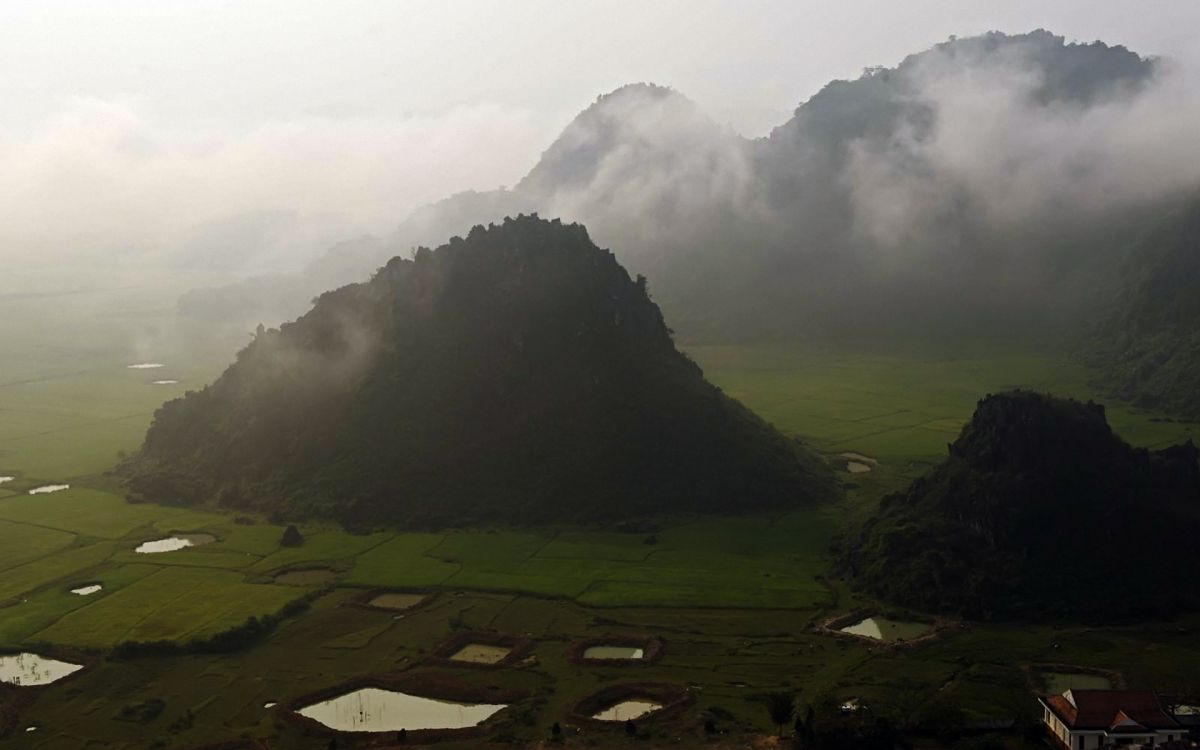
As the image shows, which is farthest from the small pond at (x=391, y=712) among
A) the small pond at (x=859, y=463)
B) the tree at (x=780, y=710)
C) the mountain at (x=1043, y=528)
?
the small pond at (x=859, y=463)

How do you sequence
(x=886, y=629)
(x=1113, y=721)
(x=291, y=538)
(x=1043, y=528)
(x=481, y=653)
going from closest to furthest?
(x=1113, y=721) → (x=481, y=653) → (x=886, y=629) → (x=1043, y=528) → (x=291, y=538)

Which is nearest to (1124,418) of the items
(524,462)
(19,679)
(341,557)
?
(524,462)

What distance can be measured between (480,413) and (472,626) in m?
40.6

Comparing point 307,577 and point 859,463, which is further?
point 859,463

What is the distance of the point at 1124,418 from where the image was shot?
156 m

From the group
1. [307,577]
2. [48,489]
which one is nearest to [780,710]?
[307,577]

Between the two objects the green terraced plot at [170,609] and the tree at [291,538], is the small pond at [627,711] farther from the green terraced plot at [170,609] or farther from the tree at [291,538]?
the tree at [291,538]

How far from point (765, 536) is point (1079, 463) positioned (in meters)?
26.8

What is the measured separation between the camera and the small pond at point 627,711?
70375 millimetres

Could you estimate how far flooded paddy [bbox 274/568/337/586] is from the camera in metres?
95.1

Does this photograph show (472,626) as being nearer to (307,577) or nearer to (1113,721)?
(307,577)

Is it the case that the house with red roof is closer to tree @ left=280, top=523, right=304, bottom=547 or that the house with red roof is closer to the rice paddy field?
the rice paddy field

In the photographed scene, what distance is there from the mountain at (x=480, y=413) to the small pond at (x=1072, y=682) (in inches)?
1685

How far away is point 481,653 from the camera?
265 feet
